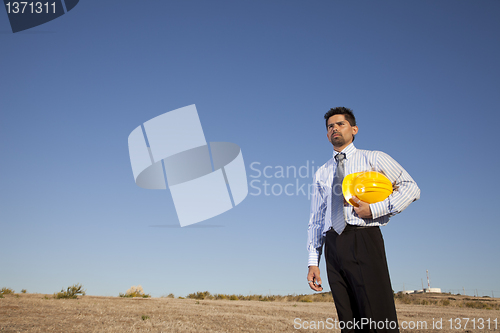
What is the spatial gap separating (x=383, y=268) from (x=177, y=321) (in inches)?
191

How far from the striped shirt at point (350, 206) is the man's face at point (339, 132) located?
6 cm

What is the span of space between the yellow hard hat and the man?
0.21 ft

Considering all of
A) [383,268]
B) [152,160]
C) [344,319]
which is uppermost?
[152,160]

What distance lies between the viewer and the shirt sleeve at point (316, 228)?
3.17 m

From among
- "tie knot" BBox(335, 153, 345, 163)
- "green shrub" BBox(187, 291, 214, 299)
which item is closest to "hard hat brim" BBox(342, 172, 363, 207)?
"tie knot" BBox(335, 153, 345, 163)

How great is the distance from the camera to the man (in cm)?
253

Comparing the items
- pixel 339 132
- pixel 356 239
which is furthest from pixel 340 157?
pixel 356 239

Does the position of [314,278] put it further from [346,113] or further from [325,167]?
[346,113]

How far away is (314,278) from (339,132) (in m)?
1.39

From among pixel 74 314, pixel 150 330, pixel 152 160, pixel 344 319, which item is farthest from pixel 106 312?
pixel 344 319

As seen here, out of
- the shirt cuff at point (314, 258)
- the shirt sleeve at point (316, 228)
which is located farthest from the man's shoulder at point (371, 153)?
the shirt cuff at point (314, 258)

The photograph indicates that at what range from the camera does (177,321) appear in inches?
248

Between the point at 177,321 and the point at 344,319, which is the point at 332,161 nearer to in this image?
the point at 344,319

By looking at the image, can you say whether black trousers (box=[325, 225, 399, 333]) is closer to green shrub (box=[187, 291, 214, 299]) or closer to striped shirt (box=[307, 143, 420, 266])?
striped shirt (box=[307, 143, 420, 266])
